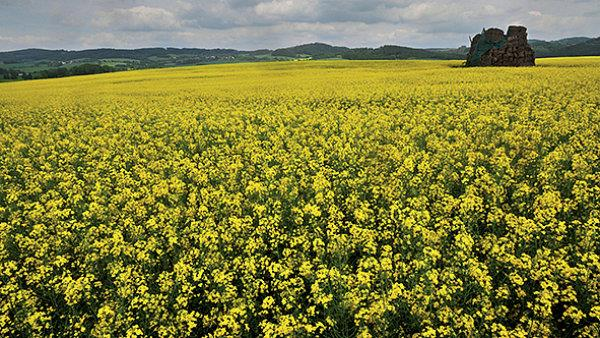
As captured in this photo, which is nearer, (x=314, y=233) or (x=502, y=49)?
(x=314, y=233)

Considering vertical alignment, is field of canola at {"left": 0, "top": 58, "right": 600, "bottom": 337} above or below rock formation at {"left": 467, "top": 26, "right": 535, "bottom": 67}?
below

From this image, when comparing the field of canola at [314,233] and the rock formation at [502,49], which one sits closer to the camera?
the field of canola at [314,233]

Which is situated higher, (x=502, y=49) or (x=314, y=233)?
(x=502, y=49)

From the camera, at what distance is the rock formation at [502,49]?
45250mm

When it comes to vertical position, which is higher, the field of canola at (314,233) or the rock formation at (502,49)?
the rock formation at (502,49)

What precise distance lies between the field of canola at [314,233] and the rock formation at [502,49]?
33.8m

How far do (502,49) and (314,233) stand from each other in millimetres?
48274

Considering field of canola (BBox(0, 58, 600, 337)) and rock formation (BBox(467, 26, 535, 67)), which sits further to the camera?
rock formation (BBox(467, 26, 535, 67))

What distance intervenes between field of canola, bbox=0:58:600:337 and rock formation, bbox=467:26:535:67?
3377cm

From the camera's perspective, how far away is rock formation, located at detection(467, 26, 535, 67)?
4525 cm

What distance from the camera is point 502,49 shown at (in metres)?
45.7

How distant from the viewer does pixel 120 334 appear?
4.98 m

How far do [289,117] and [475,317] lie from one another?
13110mm

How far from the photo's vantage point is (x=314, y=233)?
6.54 meters
